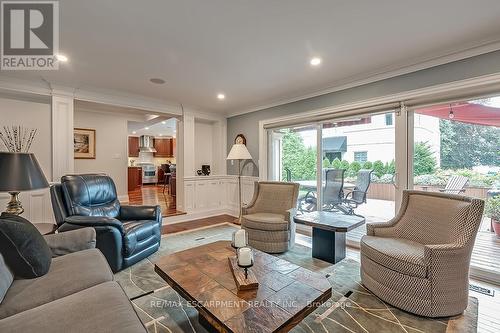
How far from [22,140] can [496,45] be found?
19.9 feet

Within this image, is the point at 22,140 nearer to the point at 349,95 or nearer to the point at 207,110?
the point at 207,110

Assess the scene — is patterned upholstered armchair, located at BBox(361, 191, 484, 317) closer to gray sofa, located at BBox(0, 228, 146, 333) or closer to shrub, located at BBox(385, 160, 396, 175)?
shrub, located at BBox(385, 160, 396, 175)

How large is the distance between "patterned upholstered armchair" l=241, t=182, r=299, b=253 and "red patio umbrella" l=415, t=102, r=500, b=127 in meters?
1.89

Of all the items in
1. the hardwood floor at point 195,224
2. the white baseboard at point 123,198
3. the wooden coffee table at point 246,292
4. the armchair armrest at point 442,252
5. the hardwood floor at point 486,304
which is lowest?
the hardwood floor at point 486,304

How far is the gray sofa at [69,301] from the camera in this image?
103 cm

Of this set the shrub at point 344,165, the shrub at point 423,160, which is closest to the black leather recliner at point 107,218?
the shrub at point 344,165

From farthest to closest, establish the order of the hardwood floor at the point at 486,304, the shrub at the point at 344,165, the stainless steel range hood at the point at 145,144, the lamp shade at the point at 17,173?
the stainless steel range hood at the point at 145,144
the shrub at the point at 344,165
the lamp shade at the point at 17,173
the hardwood floor at the point at 486,304

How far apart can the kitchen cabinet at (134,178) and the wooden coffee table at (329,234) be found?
23.8 feet

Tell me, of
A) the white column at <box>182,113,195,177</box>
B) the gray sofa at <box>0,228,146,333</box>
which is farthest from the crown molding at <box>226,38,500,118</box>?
the gray sofa at <box>0,228,146,333</box>

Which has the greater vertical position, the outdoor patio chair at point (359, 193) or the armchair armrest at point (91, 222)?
the outdoor patio chair at point (359, 193)

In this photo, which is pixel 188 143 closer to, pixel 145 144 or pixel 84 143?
pixel 84 143

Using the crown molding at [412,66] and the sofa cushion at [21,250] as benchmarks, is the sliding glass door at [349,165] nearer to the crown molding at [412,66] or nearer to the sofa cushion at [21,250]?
the crown molding at [412,66]

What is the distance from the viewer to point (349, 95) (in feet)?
11.1

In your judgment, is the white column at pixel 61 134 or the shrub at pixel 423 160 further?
the white column at pixel 61 134
